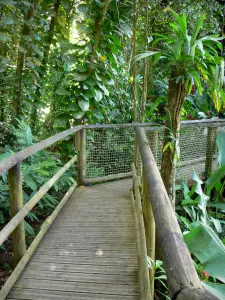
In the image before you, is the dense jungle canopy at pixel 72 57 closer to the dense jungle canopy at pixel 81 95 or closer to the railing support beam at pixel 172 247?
the dense jungle canopy at pixel 81 95

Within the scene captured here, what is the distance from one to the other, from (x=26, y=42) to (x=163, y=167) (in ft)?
6.36

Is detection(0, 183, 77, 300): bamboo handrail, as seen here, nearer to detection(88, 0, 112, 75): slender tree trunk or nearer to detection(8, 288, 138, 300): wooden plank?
detection(8, 288, 138, 300): wooden plank

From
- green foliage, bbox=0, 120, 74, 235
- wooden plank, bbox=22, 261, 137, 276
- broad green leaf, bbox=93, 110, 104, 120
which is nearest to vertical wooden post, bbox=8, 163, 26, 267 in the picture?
wooden plank, bbox=22, 261, 137, 276

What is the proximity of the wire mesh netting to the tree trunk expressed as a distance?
2.95 feet

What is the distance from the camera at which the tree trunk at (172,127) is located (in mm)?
2251

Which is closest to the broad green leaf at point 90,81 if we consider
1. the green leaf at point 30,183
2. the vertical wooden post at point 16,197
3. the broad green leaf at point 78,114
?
the broad green leaf at point 78,114

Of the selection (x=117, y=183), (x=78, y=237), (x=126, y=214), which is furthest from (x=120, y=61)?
(x=78, y=237)

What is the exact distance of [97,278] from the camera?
1.64 m

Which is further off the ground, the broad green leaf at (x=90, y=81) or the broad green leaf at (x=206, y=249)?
the broad green leaf at (x=90, y=81)

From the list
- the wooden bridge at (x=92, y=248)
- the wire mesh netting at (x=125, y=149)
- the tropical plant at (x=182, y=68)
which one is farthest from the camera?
the wire mesh netting at (x=125, y=149)

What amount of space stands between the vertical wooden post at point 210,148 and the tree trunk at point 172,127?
5.75ft

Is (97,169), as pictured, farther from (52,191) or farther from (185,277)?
(185,277)

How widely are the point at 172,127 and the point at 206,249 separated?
140cm

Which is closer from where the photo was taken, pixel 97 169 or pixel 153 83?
pixel 97 169
